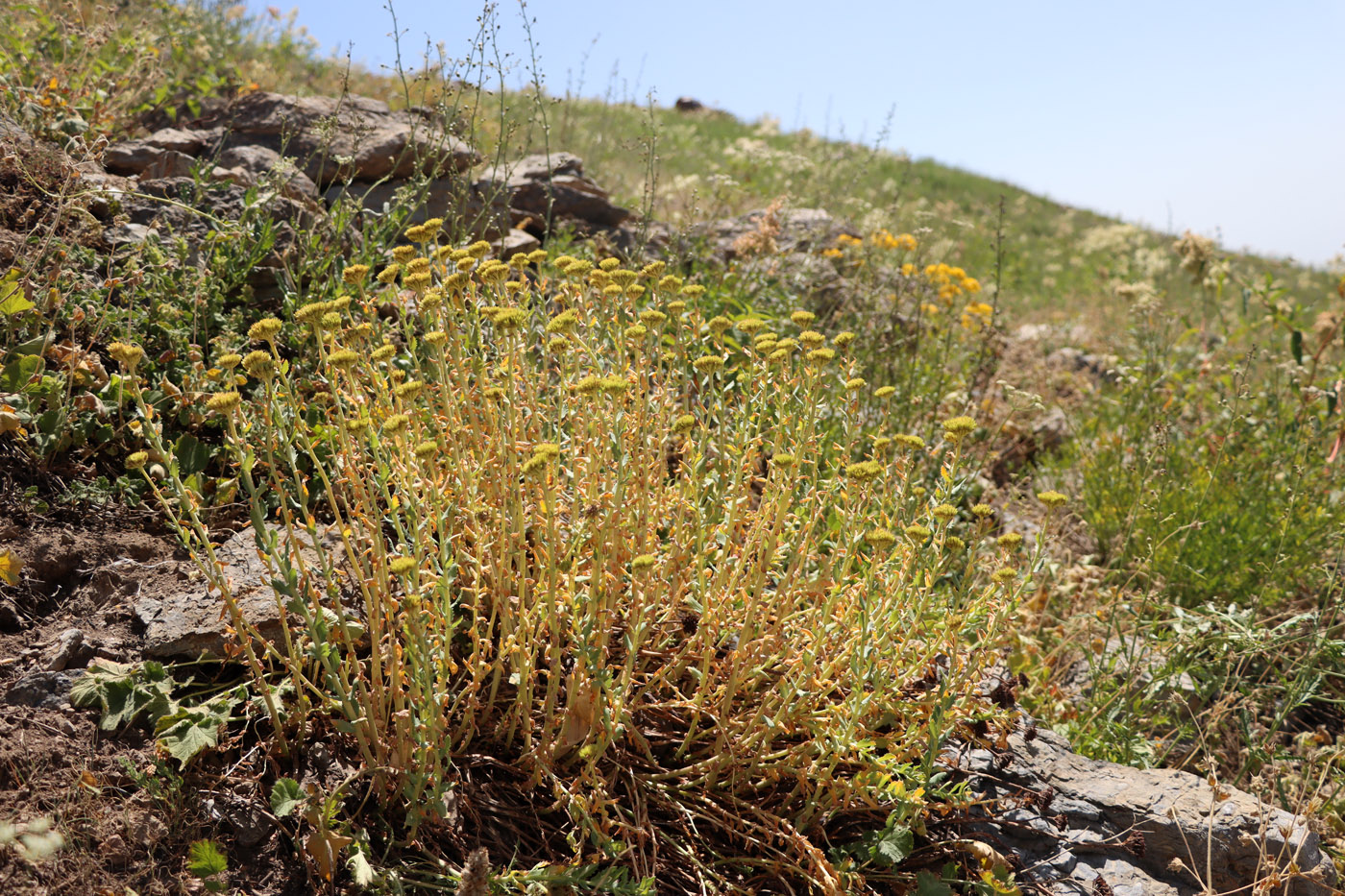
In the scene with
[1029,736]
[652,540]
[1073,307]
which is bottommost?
[1029,736]

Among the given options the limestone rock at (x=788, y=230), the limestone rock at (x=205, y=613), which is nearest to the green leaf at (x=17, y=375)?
the limestone rock at (x=205, y=613)

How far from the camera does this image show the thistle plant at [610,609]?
80.4 inches

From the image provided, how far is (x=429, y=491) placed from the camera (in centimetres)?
212

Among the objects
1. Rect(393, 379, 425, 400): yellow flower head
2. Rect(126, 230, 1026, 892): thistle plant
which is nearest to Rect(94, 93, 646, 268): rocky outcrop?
Rect(126, 230, 1026, 892): thistle plant

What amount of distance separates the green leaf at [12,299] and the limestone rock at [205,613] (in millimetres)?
1104

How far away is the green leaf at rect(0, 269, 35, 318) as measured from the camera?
2838mm

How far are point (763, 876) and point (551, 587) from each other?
3.22 ft

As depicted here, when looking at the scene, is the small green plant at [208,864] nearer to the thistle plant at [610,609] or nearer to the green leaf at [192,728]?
the green leaf at [192,728]

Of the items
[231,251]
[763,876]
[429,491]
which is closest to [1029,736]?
[763,876]

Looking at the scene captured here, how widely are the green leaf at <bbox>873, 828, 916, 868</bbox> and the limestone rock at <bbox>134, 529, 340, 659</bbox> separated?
5.42 ft

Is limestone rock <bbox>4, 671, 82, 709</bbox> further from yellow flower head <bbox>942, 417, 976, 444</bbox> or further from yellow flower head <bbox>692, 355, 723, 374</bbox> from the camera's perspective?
yellow flower head <bbox>942, 417, 976, 444</bbox>

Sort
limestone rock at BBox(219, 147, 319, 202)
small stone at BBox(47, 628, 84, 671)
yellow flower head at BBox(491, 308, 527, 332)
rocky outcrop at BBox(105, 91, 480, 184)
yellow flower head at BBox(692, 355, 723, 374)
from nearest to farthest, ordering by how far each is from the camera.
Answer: yellow flower head at BBox(491, 308, 527, 332) < small stone at BBox(47, 628, 84, 671) < yellow flower head at BBox(692, 355, 723, 374) < limestone rock at BBox(219, 147, 319, 202) < rocky outcrop at BBox(105, 91, 480, 184)

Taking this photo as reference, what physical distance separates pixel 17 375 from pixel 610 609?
7.13 ft

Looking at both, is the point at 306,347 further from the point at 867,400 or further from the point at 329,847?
the point at 867,400
